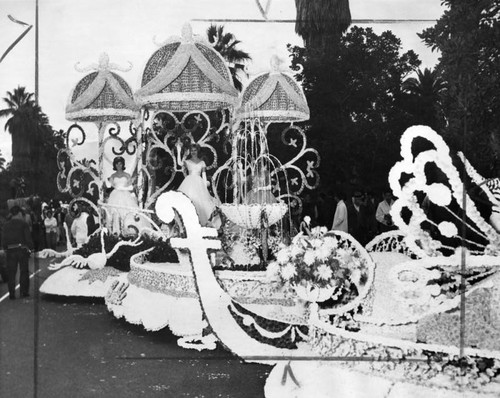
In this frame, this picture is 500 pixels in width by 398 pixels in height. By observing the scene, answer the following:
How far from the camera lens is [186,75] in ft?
21.2

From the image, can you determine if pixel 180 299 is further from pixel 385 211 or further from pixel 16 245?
pixel 385 211

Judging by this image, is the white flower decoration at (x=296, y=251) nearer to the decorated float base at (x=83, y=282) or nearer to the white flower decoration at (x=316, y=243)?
the white flower decoration at (x=316, y=243)

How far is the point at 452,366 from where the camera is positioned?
7.91 feet

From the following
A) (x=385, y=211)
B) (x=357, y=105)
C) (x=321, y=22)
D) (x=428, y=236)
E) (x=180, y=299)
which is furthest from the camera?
(x=357, y=105)

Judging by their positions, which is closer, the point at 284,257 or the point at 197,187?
the point at 284,257

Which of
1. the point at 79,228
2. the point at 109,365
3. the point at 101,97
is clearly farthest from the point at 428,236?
Answer: the point at 101,97

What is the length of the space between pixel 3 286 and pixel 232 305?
17.1ft

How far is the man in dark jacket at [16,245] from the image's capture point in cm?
641

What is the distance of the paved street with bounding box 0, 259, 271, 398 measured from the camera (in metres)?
3.65

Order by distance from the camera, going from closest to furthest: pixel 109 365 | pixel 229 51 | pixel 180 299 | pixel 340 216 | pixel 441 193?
pixel 441 193, pixel 109 365, pixel 180 299, pixel 340 216, pixel 229 51

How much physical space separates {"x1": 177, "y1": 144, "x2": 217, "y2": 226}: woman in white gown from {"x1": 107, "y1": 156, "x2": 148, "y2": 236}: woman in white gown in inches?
40.1

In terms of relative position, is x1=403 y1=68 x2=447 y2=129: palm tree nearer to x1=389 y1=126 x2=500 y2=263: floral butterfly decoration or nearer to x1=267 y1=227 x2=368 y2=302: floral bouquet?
x1=267 y1=227 x2=368 y2=302: floral bouquet

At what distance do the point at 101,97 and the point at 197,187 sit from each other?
2169mm

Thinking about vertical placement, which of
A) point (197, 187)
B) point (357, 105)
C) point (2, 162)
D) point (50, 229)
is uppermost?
point (357, 105)
